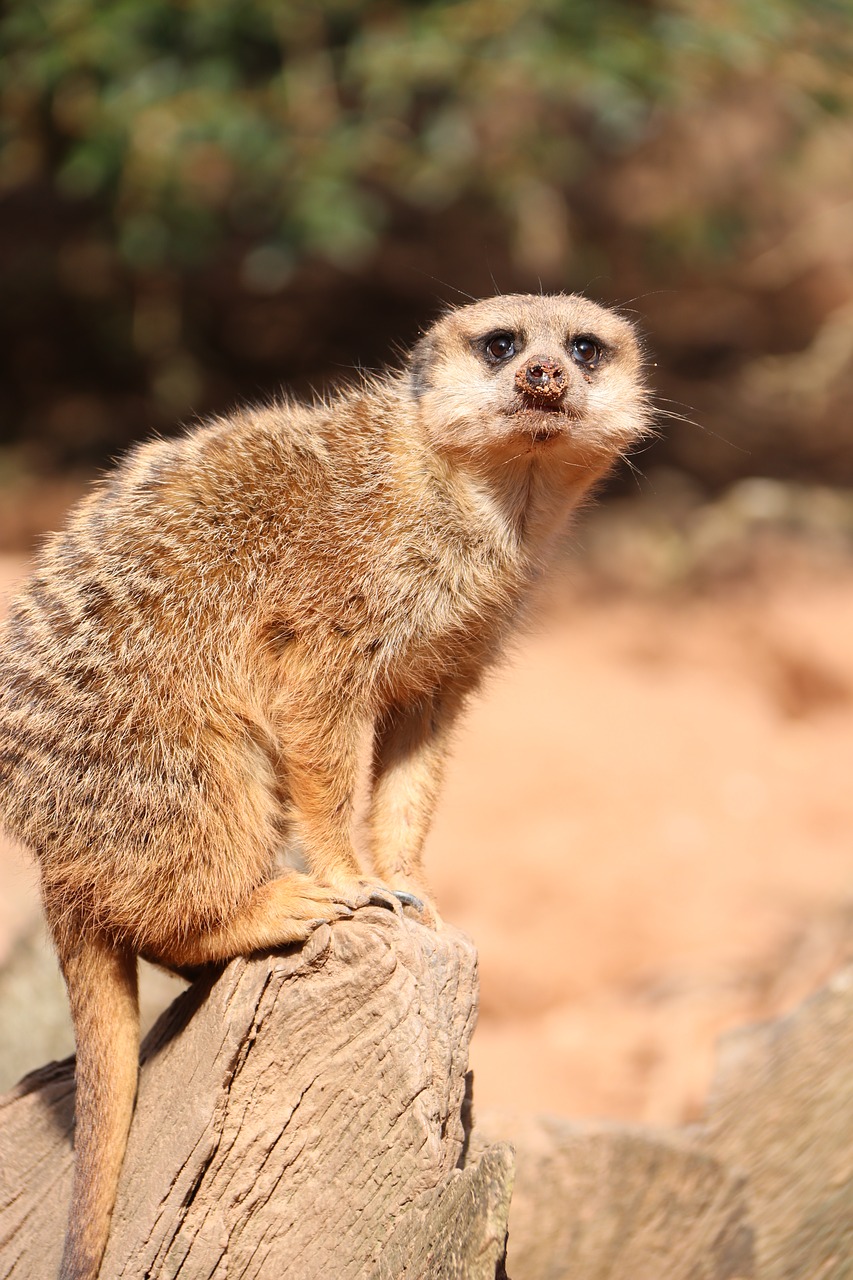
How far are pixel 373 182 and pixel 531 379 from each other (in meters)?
6.34

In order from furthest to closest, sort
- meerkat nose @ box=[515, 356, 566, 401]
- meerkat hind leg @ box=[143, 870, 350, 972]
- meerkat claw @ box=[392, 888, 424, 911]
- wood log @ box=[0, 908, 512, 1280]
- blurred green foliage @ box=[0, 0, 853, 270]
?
1. blurred green foliage @ box=[0, 0, 853, 270]
2. meerkat nose @ box=[515, 356, 566, 401]
3. meerkat claw @ box=[392, 888, 424, 911]
4. meerkat hind leg @ box=[143, 870, 350, 972]
5. wood log @ box=[0, 908, 512, 1280]

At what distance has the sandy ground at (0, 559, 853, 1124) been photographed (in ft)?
16.5

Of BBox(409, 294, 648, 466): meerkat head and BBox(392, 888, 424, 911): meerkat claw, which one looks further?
BBox(409, 294, 648, 466): meerkat head

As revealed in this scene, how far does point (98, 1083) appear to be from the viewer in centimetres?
256

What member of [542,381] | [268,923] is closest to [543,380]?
[542,381]

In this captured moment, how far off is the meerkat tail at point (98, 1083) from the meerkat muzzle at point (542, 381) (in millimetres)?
1510

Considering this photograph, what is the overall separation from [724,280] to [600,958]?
19.8 feet

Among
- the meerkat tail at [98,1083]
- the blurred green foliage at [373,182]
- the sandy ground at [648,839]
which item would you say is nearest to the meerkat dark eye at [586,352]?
the sandy ground at [648,839]

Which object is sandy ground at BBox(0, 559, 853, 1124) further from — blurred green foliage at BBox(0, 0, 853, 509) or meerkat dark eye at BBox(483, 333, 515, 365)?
blurred green foliage at BBox(0, 0, 853, 509)

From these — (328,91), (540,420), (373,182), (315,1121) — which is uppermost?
(373,182)

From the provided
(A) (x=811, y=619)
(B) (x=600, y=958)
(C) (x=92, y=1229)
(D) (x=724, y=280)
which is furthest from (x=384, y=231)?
(C) (x=92, y=1229)

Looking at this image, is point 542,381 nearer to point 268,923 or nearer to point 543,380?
point 543,380

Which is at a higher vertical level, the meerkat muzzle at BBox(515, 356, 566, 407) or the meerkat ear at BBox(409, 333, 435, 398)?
the meerkat ear at BBox(409, 333, 435, 398)

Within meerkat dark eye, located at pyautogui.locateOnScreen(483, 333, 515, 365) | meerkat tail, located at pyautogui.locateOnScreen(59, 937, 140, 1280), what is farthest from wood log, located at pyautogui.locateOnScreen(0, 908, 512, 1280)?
meerkat dark eye, located at pyautogui.locateOnScreen(483, 333, 515, 365)
